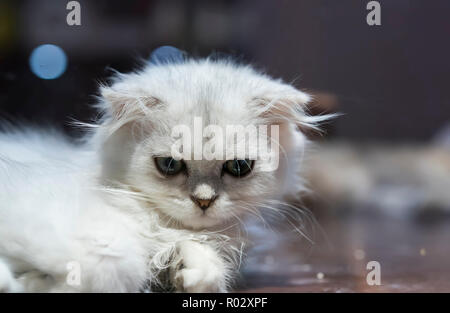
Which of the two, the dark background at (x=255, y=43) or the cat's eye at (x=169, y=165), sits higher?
the dark background at (x=255, y=43)

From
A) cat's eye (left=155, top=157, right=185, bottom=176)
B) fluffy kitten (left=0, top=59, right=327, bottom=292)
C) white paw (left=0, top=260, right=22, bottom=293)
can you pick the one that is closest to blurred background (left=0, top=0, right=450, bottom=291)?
fluffy kitten (left=0, top=59, right=327, bottom=292)

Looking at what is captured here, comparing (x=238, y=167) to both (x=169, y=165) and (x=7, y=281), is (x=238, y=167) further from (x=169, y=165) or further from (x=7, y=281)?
(x=7, y=281)

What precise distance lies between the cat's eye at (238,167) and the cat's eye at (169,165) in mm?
81

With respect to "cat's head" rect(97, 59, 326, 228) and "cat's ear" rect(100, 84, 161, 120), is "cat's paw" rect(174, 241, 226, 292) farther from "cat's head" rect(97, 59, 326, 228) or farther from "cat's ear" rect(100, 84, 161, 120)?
"cat's ear" rect(100, 84, 161, 120)

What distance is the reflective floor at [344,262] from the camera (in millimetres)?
972

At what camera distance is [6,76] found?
1258 millimetres

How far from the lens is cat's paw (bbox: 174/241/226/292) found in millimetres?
801

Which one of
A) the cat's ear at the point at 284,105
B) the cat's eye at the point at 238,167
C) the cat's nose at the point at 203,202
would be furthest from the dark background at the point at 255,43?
the cat's nose at the point at 203,202

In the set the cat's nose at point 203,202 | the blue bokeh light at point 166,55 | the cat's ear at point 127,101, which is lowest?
the cat's nose at point 203,202

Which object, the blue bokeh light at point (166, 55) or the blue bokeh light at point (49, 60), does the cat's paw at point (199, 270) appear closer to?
the blue bokeh light at point (166, 55)

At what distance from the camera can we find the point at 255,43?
1.36 m

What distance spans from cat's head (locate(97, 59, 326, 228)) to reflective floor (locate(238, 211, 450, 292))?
14 centimetres
